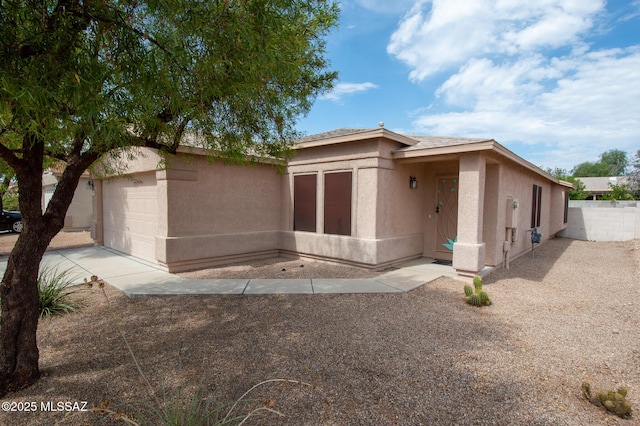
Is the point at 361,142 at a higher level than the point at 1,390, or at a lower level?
higher

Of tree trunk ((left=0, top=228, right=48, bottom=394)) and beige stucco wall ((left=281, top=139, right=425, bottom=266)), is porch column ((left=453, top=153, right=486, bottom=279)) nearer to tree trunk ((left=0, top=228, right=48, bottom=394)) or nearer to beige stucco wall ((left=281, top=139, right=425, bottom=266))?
beige stucco wall ((left=281, top=139, right=425, bottom=266))

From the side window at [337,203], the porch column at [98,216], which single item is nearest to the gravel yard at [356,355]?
the side window at [337,203]

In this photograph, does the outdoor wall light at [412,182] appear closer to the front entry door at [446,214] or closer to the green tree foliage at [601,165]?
the front entry door at [446,214]

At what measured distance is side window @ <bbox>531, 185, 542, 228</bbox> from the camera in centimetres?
1220

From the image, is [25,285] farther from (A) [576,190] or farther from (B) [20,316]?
(A) [576,190]

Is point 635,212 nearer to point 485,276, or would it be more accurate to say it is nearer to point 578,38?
point 578,38

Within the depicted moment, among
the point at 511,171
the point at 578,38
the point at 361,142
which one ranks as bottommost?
the point at 511,171

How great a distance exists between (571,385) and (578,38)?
10027mm

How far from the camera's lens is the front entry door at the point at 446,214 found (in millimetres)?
9133

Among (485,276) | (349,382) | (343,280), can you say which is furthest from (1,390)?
(485,276)

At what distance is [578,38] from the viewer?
9.12 metres

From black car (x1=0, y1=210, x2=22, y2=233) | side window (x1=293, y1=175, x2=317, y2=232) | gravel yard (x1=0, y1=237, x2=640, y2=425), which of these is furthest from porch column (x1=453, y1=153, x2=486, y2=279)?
black car (x1=0, y1=210, x2=22, y2=233)

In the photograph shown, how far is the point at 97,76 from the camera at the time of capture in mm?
2576

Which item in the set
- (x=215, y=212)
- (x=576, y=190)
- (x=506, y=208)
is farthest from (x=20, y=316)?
(x=576, y=190)
